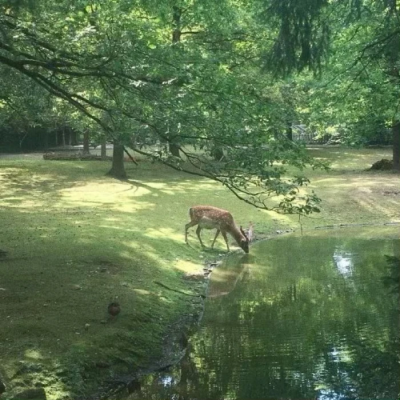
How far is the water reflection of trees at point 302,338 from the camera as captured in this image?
6531 millimetres

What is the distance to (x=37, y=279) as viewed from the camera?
957cm

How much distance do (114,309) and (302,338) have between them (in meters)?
2.63

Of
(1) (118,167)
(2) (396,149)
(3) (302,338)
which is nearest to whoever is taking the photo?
(3) (302,338)

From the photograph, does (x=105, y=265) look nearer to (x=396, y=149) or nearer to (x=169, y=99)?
(x=169, y=99)

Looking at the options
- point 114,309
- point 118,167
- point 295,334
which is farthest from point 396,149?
point 114,309

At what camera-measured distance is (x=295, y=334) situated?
835 centimetres

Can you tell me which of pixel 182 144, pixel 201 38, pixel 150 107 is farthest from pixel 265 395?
pixel 201 38

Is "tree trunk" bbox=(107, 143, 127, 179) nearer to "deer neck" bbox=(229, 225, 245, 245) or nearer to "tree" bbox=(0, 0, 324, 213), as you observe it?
"deer neck" bbox=(229, 225, 245, 245)

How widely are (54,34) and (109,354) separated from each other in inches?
216

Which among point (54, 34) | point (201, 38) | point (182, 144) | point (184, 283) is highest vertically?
point (201, 38)

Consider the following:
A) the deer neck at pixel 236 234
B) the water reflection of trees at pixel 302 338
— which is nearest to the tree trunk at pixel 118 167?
the deer neck at pixel 236 234

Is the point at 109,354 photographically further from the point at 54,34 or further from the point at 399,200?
the point at 399,200

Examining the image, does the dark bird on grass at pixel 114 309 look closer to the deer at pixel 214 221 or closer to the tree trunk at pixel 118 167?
the deer at pixel 214 221

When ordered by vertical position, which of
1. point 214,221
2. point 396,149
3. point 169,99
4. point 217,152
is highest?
point 169,99
